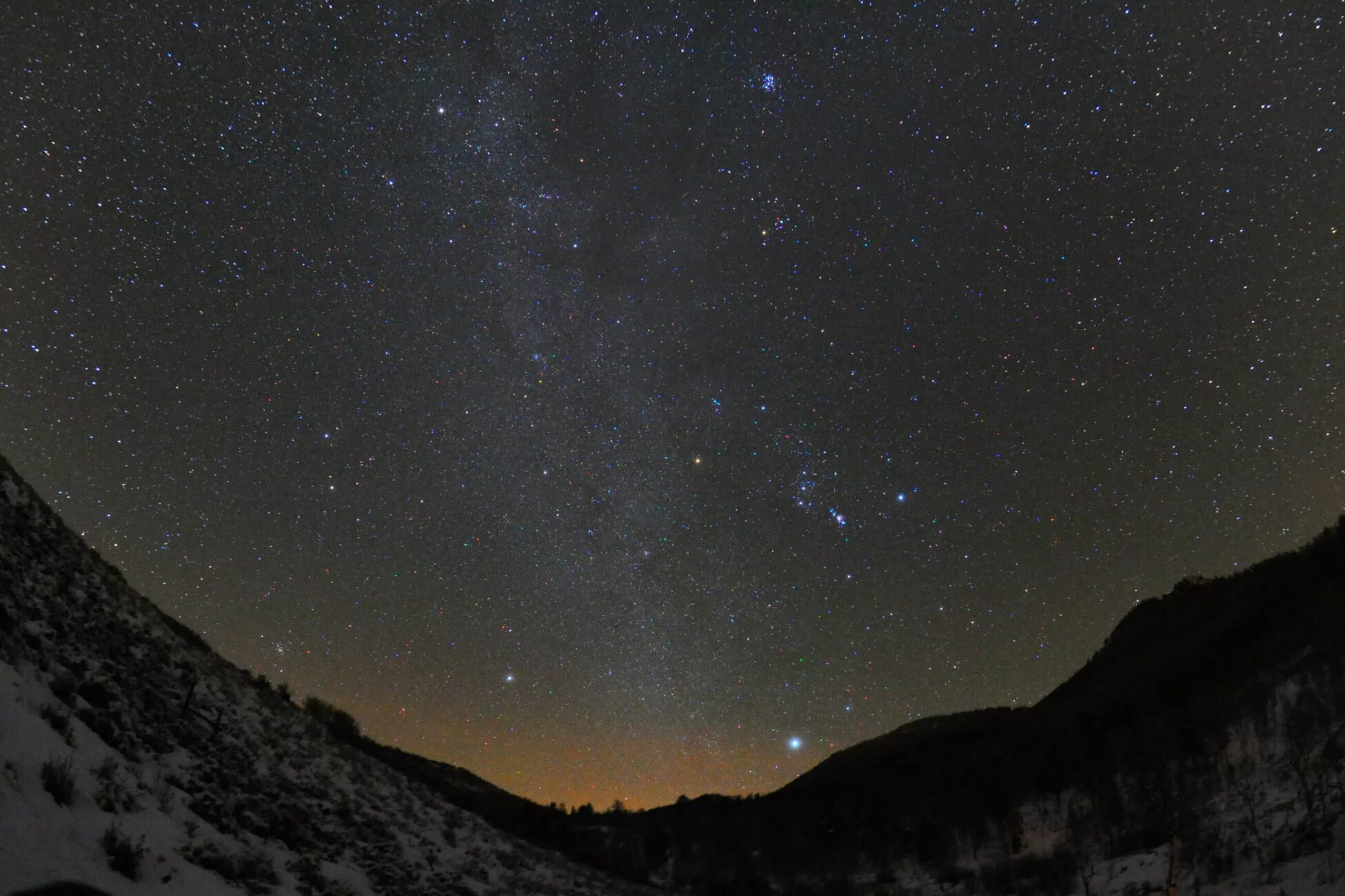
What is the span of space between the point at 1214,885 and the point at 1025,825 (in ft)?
95.2

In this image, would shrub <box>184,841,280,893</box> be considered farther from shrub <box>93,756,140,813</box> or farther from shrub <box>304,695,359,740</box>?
shrub <box>304,695,359,740</box>

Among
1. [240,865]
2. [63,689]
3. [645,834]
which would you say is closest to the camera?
[63,689]

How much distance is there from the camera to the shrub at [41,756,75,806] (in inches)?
257

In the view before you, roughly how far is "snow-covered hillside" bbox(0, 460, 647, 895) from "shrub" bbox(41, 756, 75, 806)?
0.7 inches

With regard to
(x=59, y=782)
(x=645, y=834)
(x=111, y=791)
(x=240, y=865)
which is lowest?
(x=645, y=834)

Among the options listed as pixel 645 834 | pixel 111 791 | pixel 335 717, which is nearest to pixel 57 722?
pixel 111 791

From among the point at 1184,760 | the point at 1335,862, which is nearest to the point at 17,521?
the point at 1335,862

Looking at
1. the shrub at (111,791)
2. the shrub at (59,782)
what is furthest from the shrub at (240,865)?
the shrub at (59,782)

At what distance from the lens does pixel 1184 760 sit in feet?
116

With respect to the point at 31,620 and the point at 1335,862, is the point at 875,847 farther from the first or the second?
the point at 31,620

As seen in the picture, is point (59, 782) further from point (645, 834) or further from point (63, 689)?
point (645, 834)

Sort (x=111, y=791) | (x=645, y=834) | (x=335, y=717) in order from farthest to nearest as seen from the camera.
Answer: (x=645, y=834)
(x=335, y=717)
(x=111, y=791)

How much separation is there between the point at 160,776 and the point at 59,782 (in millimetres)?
3907

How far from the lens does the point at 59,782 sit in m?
6.63
